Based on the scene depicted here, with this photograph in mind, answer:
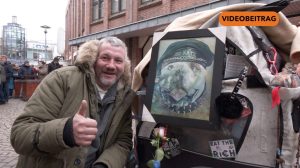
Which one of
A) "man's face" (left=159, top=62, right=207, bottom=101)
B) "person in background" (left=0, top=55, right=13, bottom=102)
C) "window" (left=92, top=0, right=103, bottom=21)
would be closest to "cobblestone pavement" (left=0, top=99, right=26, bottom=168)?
"person in background" (left=0, top=55, right=13, bottom=102)

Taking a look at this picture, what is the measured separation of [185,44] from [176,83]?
Answer: 9.3 inches

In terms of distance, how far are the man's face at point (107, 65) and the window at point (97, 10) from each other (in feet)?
65.3

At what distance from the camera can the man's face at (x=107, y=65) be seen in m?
2.71

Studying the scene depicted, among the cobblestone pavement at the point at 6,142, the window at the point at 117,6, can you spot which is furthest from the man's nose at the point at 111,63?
the window at the point at 117,6

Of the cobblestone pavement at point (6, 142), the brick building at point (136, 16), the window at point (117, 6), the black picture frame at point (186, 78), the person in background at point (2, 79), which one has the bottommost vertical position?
the cobblestone pavement at point (6, 142)

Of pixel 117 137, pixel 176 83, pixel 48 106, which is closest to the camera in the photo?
pixel 176 83

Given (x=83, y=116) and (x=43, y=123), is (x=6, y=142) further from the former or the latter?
(x=83, y=116)

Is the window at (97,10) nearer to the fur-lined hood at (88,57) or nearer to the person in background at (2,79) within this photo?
the person in background at (2,79)

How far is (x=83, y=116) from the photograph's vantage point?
7.03ft

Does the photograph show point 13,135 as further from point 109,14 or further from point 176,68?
point 109,14

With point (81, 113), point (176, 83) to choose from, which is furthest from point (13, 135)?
point (176, 83)

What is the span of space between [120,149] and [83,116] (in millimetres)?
701

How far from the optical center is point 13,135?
7.65 feet

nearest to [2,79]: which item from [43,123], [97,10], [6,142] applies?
[6,142]
